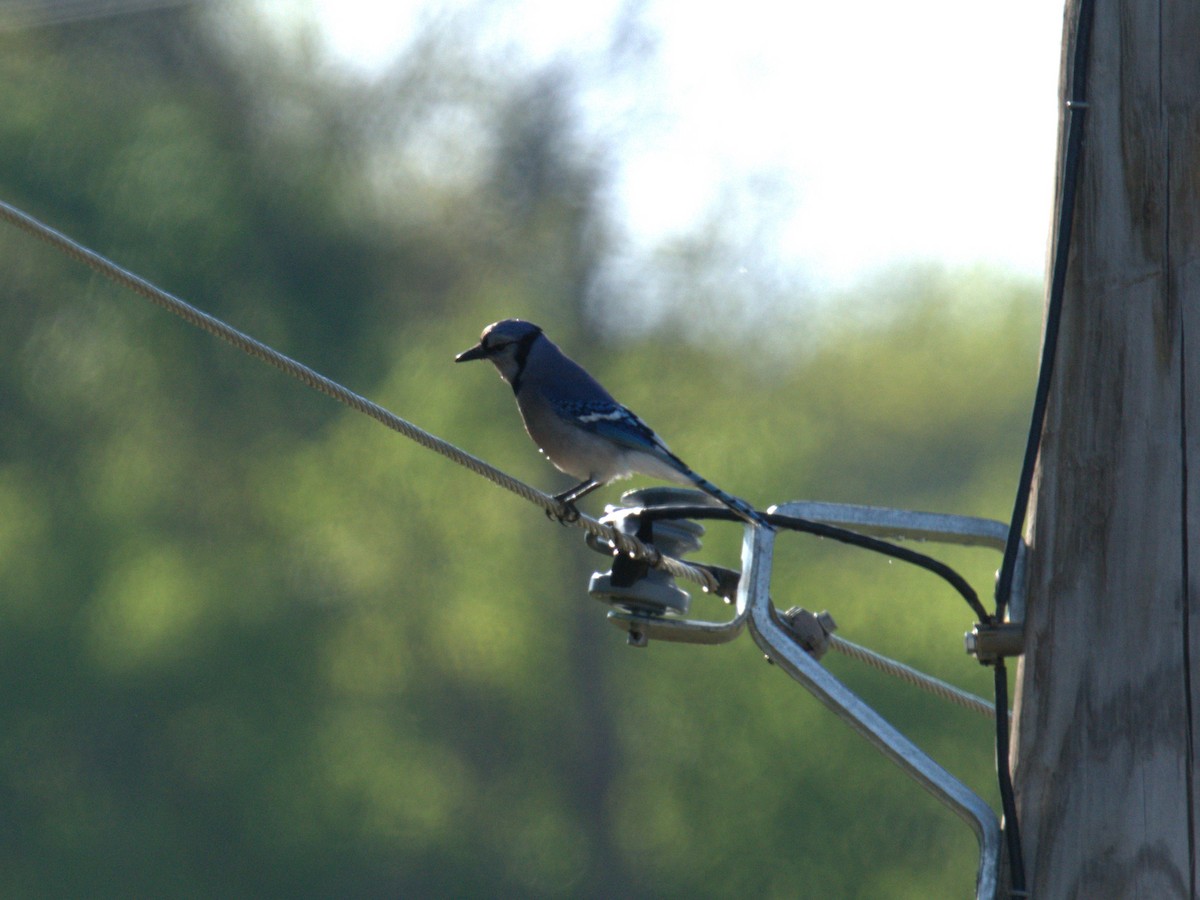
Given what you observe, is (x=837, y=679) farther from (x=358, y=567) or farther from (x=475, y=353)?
(x=358, y=567)

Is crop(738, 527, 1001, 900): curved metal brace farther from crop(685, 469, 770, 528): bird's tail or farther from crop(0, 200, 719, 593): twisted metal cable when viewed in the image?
crop(0, 200, 719, 593): twisted metal cable

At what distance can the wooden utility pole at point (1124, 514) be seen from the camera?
2.04m

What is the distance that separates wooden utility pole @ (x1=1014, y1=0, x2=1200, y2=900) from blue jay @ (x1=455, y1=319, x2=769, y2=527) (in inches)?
112

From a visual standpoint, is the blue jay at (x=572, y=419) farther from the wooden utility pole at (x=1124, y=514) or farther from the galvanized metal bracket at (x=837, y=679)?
the wooden utility pole at (x=1124, y=514)

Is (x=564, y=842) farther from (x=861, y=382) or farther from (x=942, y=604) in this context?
(x=861, y=382)

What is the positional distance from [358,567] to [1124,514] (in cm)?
1152

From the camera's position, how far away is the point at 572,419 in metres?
5.64

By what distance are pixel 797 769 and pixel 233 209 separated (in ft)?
21.8

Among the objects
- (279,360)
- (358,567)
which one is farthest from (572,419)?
(358,567)

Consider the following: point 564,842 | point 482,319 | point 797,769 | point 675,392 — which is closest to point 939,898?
point 797,769

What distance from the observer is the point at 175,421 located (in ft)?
42.1

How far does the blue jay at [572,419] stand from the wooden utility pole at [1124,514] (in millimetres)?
2846

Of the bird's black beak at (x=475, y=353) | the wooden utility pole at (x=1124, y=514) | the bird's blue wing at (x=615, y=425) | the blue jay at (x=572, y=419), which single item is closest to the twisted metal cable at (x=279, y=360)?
the wooden utility pole at (x=1124, y=514)

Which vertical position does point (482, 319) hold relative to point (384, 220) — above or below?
below
